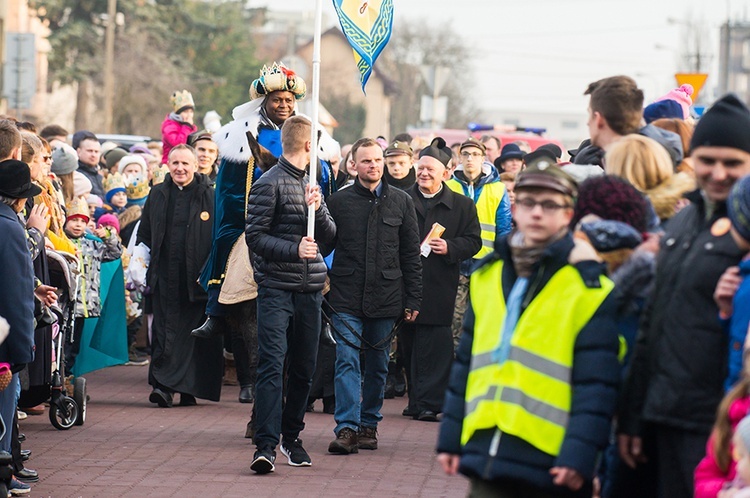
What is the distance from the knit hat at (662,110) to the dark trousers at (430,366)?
459 centimetres

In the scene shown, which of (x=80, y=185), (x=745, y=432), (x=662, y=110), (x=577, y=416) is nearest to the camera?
(x=745, y=432)

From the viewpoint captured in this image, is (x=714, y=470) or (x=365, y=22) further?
(x=365, y=22)

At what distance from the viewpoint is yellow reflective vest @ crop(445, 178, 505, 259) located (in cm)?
1277

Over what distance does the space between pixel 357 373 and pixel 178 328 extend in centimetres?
272

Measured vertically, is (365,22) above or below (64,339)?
above

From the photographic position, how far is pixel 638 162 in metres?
5.72

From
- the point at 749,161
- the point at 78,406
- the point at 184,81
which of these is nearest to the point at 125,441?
the point at 78,406

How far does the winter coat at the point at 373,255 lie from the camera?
10.2 m

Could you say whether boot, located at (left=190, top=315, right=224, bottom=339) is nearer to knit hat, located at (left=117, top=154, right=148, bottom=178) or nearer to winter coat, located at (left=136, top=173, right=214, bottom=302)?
winter coat, located at (left=136, top=173, right=214, bottom=302)

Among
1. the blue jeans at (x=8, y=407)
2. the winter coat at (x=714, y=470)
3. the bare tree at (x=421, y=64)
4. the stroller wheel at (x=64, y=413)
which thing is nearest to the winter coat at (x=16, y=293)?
the blue jeans at (x=8, y=407)

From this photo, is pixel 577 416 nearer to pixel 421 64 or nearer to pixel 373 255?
pixel 373 255

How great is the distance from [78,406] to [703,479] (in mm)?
6953

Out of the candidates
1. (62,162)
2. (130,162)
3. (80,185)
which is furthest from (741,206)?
(130,162)

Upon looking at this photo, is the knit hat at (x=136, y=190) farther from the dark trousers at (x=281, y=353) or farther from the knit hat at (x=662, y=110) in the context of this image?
the knit hat at (x=662, y=110)
